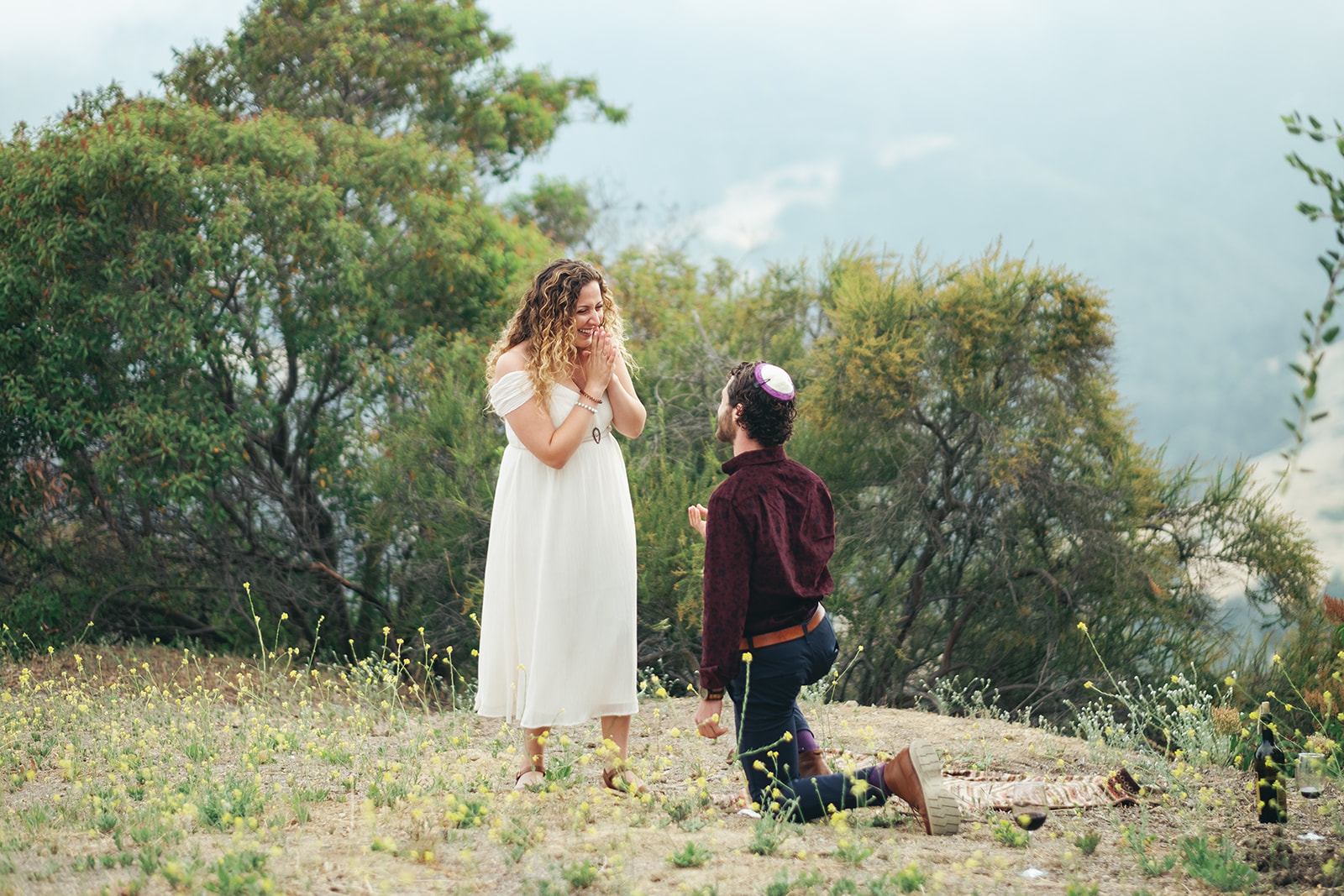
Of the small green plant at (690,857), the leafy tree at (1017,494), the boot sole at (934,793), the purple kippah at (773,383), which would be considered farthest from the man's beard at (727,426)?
the leafy tree at (1017,494)

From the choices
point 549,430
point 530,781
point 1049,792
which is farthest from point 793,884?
point 549,430

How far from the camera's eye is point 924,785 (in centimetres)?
367

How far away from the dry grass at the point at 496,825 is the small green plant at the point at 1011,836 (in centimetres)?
3

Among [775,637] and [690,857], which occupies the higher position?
[775,637]

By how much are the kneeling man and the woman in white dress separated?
0.47 metres

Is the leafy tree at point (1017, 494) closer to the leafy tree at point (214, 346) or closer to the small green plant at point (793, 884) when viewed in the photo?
the leafy tree at point (214, 346)

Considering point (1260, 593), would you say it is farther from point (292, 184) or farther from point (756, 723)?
point (292, 184)

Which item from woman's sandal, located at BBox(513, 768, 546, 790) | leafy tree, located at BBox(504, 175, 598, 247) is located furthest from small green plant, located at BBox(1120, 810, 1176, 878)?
leafy tree, located at BBox(504, 175, 598, 247)

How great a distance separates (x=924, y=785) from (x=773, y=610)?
0.76m

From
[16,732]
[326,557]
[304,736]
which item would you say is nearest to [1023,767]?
[304,736]

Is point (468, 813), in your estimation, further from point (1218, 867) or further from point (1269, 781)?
point (1269, 781)

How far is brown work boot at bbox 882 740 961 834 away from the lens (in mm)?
3645

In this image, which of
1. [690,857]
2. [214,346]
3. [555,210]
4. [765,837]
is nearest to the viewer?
[690,857]

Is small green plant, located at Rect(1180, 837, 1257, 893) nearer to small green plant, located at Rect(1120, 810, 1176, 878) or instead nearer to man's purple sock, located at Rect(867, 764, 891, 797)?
small green plant, located at Rect(1120, 810, 1176, 878)
